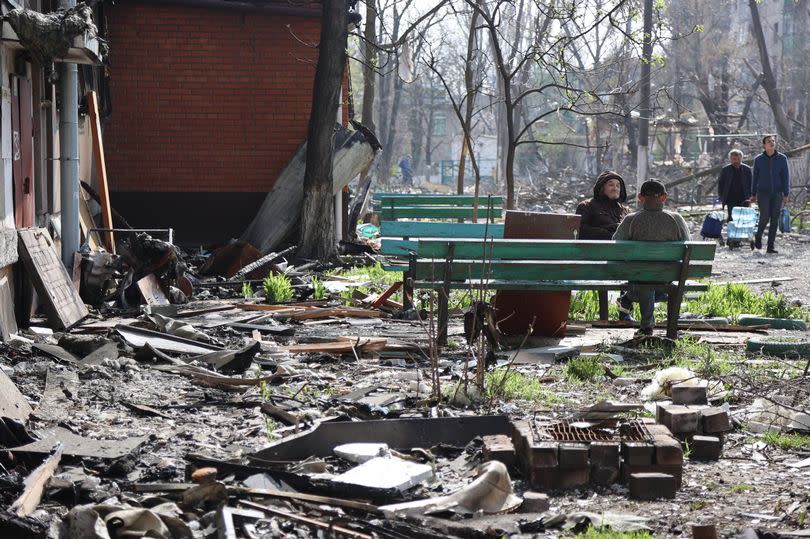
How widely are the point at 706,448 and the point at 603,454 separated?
842 millimetres

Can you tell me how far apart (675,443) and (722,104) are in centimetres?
4525

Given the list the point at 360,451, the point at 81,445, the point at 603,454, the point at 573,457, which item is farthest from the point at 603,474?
the point at 81,445

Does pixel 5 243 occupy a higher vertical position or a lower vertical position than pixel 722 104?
lower

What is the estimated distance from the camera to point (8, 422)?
5871 mm

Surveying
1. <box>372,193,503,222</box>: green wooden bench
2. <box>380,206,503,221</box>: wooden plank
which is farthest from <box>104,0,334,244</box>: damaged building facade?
<box>380,206,503,221</box>: wooden plank

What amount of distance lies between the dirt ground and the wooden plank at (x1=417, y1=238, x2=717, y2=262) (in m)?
0.81

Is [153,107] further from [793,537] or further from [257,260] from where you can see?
[793,537]

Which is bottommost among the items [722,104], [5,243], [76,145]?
[5,243]

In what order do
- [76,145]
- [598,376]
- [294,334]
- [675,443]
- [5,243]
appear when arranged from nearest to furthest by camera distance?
1. [675,443]
2. [598,376]
3. [5,243]
4. [294,334]
5. [76,145]

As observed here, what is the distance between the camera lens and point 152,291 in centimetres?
1203

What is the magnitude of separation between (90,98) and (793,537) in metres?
12.5

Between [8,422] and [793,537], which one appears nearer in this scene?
[793,537]

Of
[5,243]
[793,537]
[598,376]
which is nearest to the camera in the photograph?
[793,537]

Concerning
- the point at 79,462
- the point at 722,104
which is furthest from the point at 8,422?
the point at 722,104
